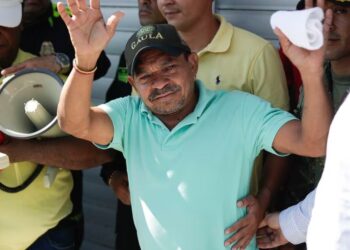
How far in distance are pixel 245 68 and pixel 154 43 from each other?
1.47 ft

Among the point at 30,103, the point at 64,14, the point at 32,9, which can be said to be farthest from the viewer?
the point at 32,9

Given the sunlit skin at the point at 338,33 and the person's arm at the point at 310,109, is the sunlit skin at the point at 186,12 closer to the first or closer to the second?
the sunlit skin at the point at 338,33

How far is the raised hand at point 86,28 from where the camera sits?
1.90 m

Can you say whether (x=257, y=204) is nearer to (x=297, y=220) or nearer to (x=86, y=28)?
(x=297, y=220)

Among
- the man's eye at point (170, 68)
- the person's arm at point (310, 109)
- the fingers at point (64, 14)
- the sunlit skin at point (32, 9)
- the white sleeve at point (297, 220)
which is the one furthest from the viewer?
the sunlit skin at point (32, 9)

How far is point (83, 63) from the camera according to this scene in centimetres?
193

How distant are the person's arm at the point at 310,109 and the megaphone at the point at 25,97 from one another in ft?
3.18

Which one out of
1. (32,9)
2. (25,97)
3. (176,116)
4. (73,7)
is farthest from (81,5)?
(32,9)

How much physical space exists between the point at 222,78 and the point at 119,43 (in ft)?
5.48

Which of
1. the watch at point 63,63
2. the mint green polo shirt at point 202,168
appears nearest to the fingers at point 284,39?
the mint green polo shirt at point 202,168

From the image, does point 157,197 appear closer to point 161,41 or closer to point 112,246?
point 161,41

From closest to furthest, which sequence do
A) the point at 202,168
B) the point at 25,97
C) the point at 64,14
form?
1. the point at 64,14
2. the point at 202,168
3. the point at 25,97

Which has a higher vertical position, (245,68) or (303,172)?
(245,68)

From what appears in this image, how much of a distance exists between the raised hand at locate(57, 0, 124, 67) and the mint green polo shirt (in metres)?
0.32
